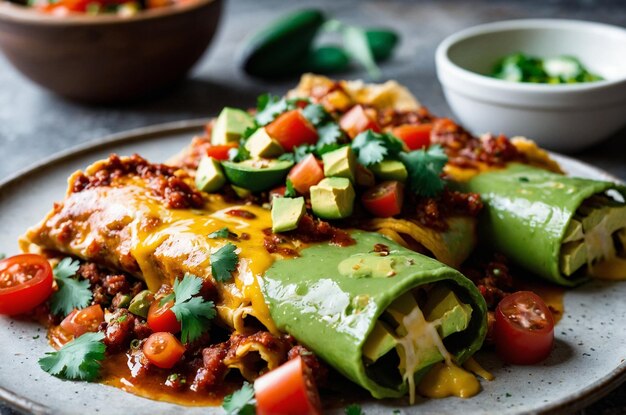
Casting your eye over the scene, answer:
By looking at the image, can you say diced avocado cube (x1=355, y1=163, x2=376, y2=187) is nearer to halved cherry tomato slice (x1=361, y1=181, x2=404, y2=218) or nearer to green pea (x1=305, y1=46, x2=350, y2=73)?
halved cherry tomato slice (x1=361, y1=181, x2=404, y2=218)

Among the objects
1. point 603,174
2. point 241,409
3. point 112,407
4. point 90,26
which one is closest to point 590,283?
point 603,174

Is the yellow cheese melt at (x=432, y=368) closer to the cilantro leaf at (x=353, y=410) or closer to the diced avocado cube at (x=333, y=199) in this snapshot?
the cilantro leaf at (x=353, y=410)

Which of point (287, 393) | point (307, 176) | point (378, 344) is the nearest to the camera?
point (287, 393)

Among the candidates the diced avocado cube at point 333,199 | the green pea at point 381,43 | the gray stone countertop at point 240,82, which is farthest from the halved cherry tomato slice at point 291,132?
the green pea at point 381,43

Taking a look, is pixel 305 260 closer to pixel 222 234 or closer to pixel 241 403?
pixel 222 234

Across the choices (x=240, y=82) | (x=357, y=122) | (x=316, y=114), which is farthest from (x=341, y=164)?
(x=240, y=82)

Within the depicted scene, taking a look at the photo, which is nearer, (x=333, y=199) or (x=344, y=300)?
(x=344, y=300)

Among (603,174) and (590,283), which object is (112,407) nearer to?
(590,283)
